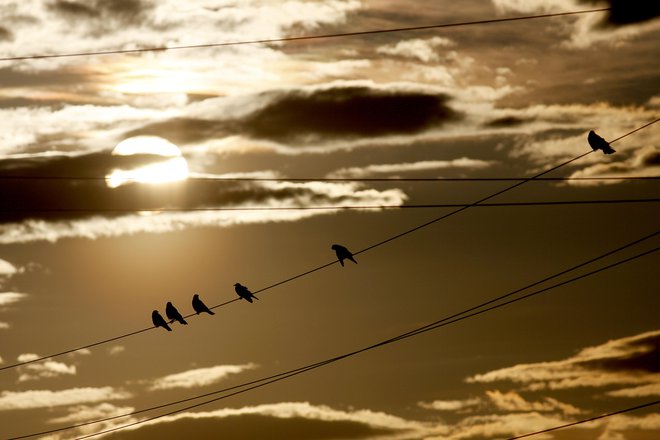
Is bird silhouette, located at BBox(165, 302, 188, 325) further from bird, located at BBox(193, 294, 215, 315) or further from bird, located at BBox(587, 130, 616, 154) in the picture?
bird, located at BBox(587, 130, 616, 154)

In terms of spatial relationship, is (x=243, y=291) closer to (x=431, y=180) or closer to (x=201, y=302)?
(x=201, y=302)

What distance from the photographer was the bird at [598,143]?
3778cm

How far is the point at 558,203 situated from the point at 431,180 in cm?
327

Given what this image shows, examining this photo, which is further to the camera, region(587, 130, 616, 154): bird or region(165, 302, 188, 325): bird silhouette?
region(165, 302, 188, 325): bird silhouette

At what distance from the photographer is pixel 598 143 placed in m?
38.1

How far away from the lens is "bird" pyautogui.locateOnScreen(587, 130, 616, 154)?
37781 millimetres

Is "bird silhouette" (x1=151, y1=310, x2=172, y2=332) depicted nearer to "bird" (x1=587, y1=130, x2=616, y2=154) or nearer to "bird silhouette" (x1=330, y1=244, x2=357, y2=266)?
"bird silhouette" (x1=330, y1=244, x2=357, y2=266)

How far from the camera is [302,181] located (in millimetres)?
31906

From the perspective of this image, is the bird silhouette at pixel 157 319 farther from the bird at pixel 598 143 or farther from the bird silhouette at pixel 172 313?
the bird at pixel 598 143

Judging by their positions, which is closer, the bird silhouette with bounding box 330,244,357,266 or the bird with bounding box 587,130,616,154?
the bird with bounding box 587,130,616,154

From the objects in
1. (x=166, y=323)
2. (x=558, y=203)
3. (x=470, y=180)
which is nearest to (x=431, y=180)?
(x=470, y=180)

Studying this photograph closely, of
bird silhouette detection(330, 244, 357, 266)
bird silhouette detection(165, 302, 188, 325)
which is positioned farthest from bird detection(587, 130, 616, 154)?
bird silhouette detection(165, 302, 188, 325)

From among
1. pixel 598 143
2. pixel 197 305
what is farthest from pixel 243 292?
pixel 598 143

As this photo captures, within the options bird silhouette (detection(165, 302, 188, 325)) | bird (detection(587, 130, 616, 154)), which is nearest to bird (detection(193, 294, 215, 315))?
bird silhouette (detection(165, 302, 188, 325))
